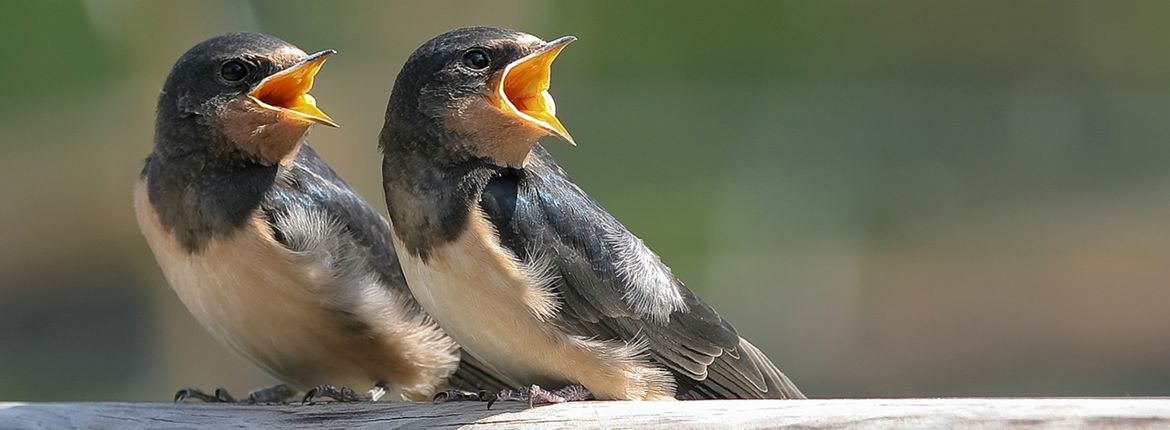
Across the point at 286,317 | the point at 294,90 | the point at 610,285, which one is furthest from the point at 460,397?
the point at 294,90

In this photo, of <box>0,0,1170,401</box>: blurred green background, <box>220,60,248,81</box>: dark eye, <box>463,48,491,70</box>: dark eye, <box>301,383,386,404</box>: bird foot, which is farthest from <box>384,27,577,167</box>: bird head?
<box>0,0,1170,401</box>: blurred green background

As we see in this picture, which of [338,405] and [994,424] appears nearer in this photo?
[994,424]

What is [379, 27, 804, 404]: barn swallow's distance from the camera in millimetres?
1717

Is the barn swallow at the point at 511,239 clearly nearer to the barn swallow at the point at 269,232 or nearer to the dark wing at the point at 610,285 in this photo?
the dark wing at the point at 610,285

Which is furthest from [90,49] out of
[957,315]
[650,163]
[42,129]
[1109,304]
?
[1109,304]

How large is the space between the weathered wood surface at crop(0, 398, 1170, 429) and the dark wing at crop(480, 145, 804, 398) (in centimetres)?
15

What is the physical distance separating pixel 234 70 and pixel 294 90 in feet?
0.27

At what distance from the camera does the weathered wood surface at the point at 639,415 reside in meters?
1.51

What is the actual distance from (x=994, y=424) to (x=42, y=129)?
4.52 m

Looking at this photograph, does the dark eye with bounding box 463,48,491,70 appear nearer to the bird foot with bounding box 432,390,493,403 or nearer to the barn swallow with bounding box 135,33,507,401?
the barn swallow with bounding box 135,33,507,401

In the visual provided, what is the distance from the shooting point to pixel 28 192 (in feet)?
17.6

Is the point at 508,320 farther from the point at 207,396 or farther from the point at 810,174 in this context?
the point at 810,174

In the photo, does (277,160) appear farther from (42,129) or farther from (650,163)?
(42,129)

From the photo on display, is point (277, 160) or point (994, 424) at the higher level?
point (277, 160)
